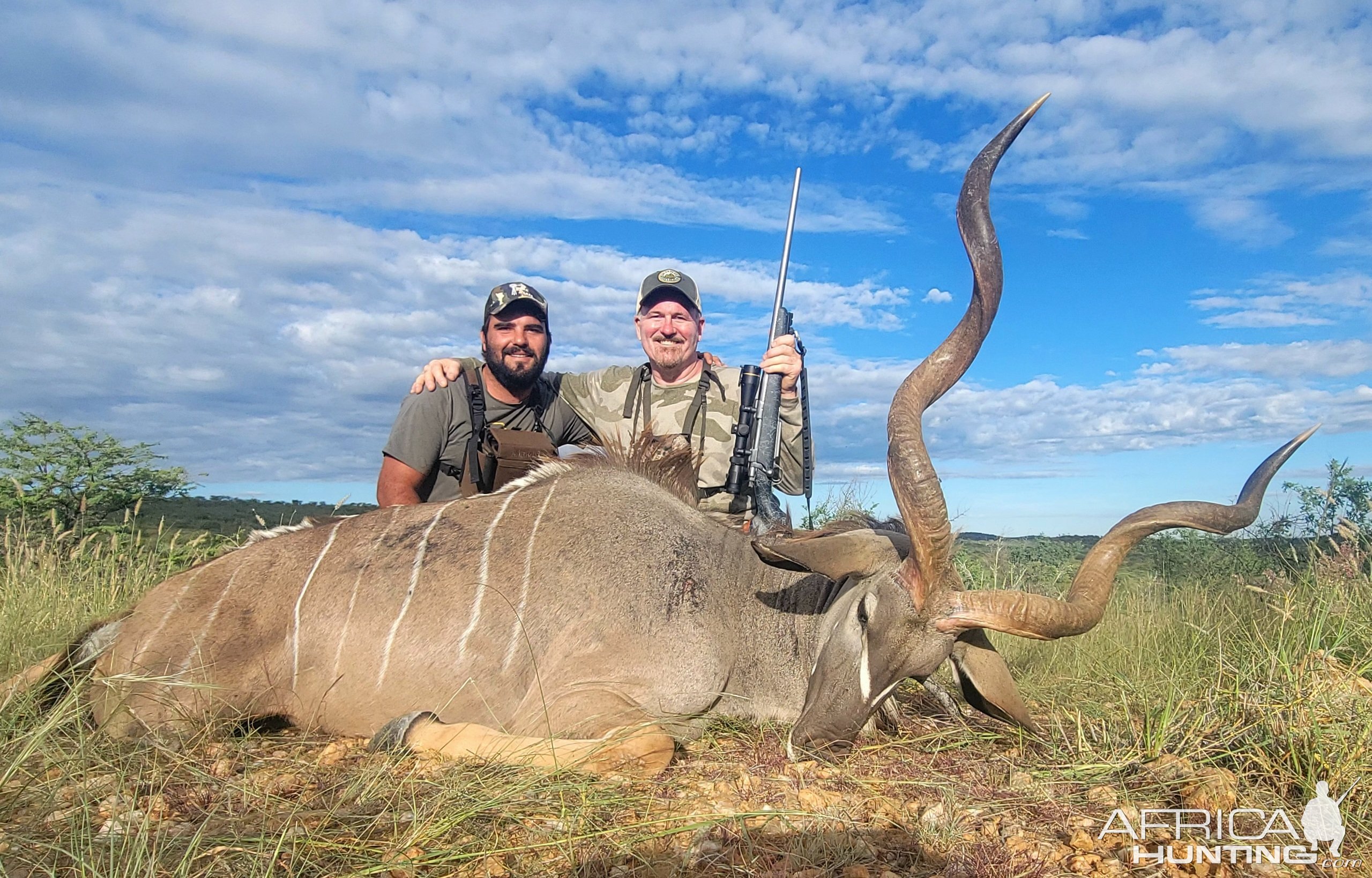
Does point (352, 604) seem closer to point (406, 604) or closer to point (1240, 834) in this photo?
point (406, 604)

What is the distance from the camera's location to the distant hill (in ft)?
36.9

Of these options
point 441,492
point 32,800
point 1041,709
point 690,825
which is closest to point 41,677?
point 32,800

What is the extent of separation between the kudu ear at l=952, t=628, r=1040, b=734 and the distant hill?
7272 millimetres

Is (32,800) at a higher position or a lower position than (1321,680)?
lower

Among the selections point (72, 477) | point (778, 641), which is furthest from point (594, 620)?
point (72, 477)

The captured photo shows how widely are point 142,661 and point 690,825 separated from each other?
2674 millimetres

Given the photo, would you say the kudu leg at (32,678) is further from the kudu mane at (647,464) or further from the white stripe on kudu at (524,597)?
the kudu mane at (647,464)

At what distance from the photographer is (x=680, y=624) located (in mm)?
3703

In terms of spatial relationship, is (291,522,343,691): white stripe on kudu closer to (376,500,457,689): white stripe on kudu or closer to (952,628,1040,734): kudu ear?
(376,500,457,689): white stripe on kudu

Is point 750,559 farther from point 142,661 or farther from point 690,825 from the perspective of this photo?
point 142,661

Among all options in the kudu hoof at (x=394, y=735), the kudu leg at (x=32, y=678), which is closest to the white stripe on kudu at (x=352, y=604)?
the kudu hoof at (x=394, y=735)

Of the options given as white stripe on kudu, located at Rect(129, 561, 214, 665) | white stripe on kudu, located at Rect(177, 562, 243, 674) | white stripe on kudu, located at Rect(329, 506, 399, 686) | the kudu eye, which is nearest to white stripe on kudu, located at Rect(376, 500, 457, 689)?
white stripe on kudu, located at Rect(329, 506, 399, 686)

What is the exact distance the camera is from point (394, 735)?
11.0 feet

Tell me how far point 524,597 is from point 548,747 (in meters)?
0.79
